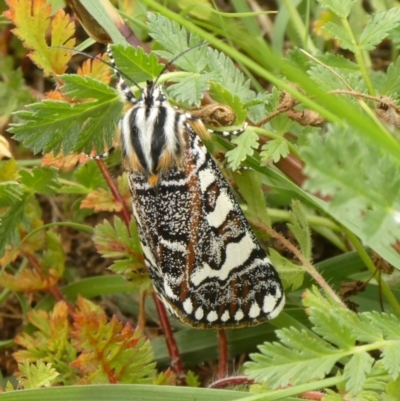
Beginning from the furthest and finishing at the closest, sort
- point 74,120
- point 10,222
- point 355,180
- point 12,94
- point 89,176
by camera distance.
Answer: point 12,94 → point 89,176 → point 10,222 → point 74,120 → point 355,180

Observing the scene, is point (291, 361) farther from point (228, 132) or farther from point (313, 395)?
point (228, 132)

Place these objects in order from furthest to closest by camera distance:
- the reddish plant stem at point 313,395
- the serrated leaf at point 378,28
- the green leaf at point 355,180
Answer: the serrated leaf at point 378,28
the reddish plant stem at point 313,395
the green leaf at point 355,180

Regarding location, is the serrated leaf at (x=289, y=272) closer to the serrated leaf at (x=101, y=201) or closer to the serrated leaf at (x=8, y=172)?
the serrated leaf at (x=101, y=201)

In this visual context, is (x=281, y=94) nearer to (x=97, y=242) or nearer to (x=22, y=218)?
(x=97, y=242)

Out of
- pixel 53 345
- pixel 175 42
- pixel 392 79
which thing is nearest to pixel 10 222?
pixel 53 345

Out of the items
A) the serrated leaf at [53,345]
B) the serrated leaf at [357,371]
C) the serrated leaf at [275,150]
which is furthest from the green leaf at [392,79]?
the serrated leaf at [53,345]

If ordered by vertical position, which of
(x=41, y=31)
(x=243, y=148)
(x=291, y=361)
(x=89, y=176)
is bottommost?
(x=291, y=361)
